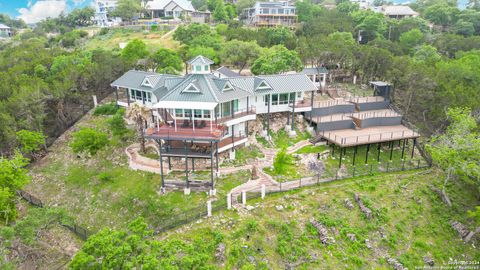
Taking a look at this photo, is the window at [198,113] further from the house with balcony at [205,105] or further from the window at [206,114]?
the window at [206,114]

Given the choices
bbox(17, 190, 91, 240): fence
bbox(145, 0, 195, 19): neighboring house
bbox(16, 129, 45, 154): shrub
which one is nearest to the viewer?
bbox(17, 190, 91, 240): fence

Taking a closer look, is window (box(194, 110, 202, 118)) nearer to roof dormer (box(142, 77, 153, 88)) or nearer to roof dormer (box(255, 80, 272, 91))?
roof dormer (box(255, 80, 272, 91))

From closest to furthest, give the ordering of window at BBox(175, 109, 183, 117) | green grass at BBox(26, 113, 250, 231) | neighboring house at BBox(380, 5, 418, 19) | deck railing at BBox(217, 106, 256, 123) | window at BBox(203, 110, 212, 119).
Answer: green grass at BBox(26, 113, 250, 231), window at BBox(203, 110, 212, 119), window at BBox(175, 109, 183, 117), deck railing at BBox(217, 106, 256, 123), neighboring house at BBox(380, 5, 418, 19)

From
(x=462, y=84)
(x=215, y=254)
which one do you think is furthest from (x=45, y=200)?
(x=462, y=84)

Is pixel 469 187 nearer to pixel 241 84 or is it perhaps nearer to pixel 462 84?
pixel 462 84

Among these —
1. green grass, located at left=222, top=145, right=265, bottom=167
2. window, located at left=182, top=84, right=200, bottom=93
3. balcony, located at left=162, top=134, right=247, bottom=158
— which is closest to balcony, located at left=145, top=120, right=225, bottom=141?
balcony, located at left=162, top=134, right=247, bottom=158

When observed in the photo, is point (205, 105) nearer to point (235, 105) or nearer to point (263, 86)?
point (235, 105)

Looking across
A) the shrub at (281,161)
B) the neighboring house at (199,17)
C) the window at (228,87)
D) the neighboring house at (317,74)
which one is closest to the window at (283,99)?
the window at (228,87)
